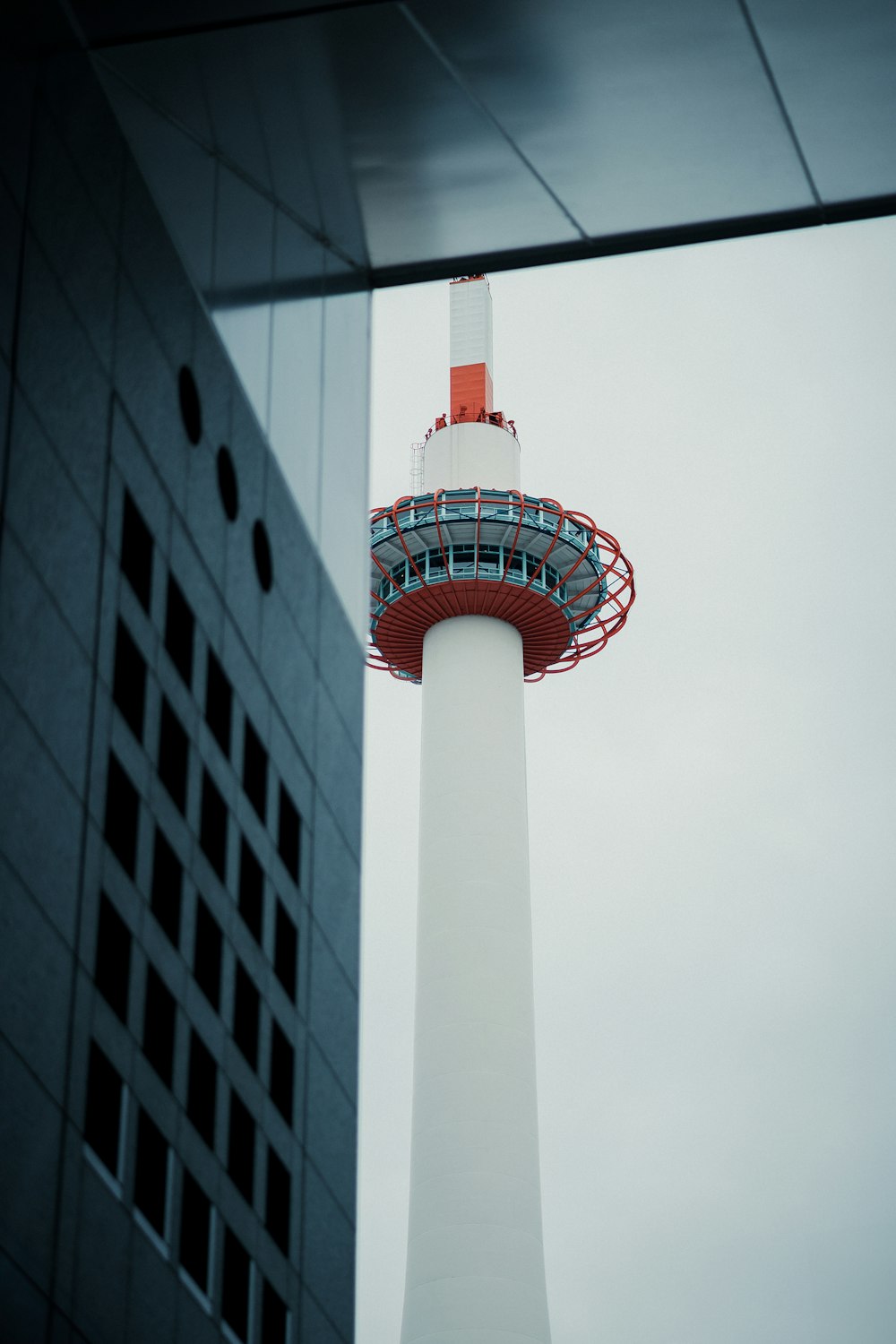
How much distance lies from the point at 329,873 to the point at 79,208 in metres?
8.31

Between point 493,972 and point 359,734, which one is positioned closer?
point 359,734

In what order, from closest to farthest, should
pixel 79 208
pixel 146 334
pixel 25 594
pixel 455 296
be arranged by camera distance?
1. pixel 25 594
2. pixel 79 208
3. pixel 146 334
4. pixel 455 296

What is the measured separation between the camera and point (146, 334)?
1580 cm

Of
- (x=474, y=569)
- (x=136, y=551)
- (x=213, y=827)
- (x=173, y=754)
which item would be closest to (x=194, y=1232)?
(x=213, y=827)

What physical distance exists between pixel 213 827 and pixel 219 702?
1.26 m

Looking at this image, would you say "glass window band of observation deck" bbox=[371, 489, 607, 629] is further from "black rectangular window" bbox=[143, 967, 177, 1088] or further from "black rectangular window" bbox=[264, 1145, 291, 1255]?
"black rectangular window" bbox=[143, 967, 177, 1088]

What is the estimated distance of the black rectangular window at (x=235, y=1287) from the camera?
677 inches

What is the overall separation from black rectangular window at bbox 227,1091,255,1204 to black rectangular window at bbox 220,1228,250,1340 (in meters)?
0.55

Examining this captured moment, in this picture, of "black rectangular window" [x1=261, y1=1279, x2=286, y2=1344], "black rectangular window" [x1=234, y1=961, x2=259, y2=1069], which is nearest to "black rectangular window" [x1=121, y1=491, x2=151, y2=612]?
"black rectangular window" [x1=234, y1=961, x2=259, y2=1069]

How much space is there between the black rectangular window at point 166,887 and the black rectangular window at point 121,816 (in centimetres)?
41

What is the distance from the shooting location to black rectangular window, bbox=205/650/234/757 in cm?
1756

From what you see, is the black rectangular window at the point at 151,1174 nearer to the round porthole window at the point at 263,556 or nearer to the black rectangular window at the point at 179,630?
the black rectangular window at the point at 179,630

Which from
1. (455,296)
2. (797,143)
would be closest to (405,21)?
(797,143)

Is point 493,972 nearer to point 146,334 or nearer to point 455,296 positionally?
point 455,296
